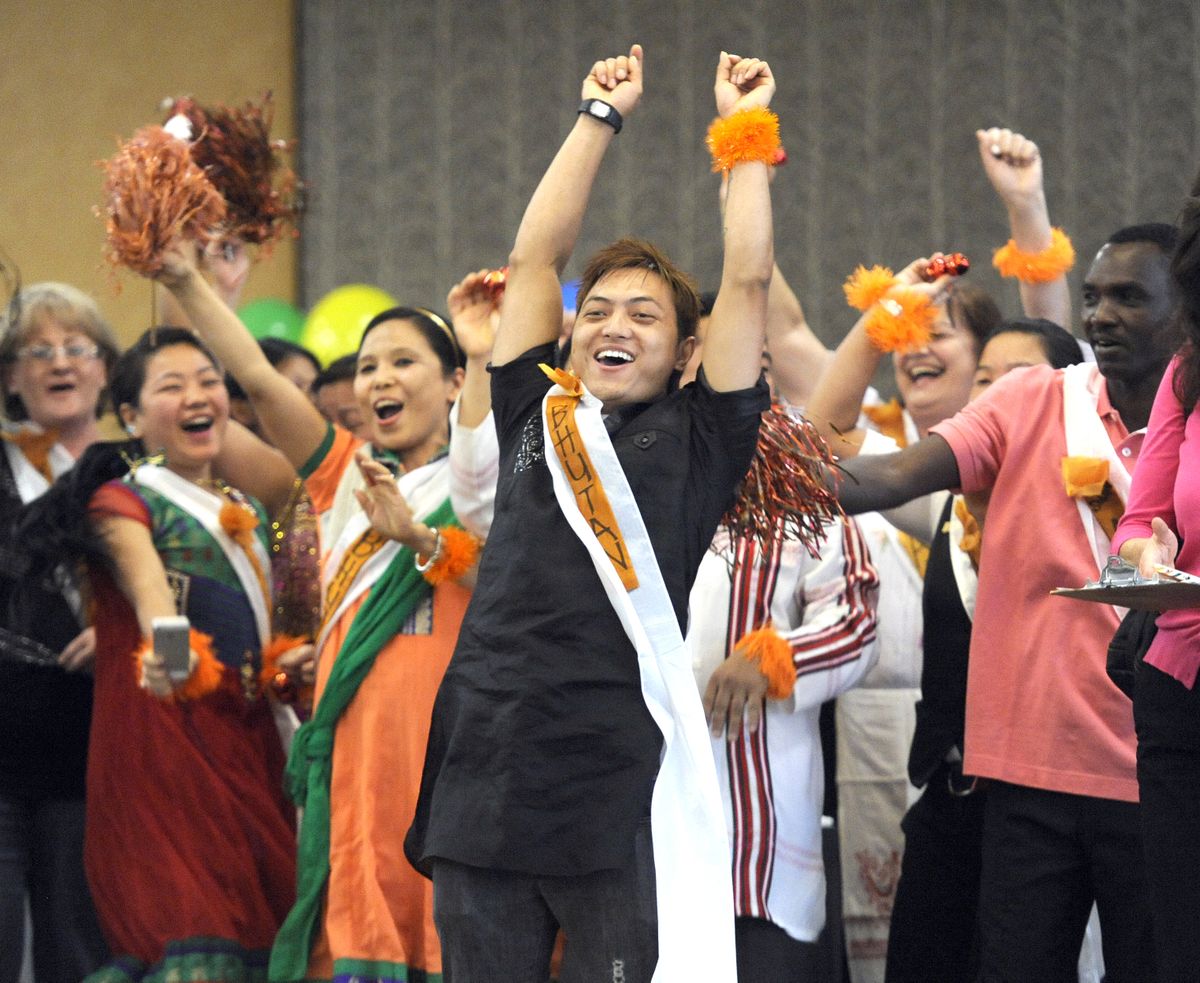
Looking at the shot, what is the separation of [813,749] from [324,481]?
Answer: 125 centimetres

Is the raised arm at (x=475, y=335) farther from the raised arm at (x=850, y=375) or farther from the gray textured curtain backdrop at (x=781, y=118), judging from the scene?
the gray textured curtain backdrop at (x=781, y=118)

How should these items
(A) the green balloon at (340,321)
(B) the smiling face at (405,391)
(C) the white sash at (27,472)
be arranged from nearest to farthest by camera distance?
1. (B) the smiling face at (405,391)
2. (C) the white sash at (27,472)
3. (A) the green balloon at (340,321)

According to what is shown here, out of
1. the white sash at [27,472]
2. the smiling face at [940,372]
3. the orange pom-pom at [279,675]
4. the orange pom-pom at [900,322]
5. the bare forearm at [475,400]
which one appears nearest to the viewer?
the bare forearm at [475,400]

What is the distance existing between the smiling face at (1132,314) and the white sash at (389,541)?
1335 millimetres

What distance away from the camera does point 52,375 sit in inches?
166

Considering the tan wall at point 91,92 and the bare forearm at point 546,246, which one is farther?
the tan wall at point 91,92

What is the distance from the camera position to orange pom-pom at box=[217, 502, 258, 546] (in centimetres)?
385

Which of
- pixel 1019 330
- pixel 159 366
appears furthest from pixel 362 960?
Result: pixel 1019 330

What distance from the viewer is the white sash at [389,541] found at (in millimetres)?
3533

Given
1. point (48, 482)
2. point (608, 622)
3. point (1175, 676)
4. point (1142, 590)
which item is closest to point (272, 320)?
point (48, 482)

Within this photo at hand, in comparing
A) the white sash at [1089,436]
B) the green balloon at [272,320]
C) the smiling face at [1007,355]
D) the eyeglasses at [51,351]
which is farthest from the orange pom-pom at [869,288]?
the green balloon at [272,320]

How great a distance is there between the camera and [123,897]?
3.58 meters

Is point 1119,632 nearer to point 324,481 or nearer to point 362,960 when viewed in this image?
point 362,960

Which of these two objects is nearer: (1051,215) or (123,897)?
(123,897)
